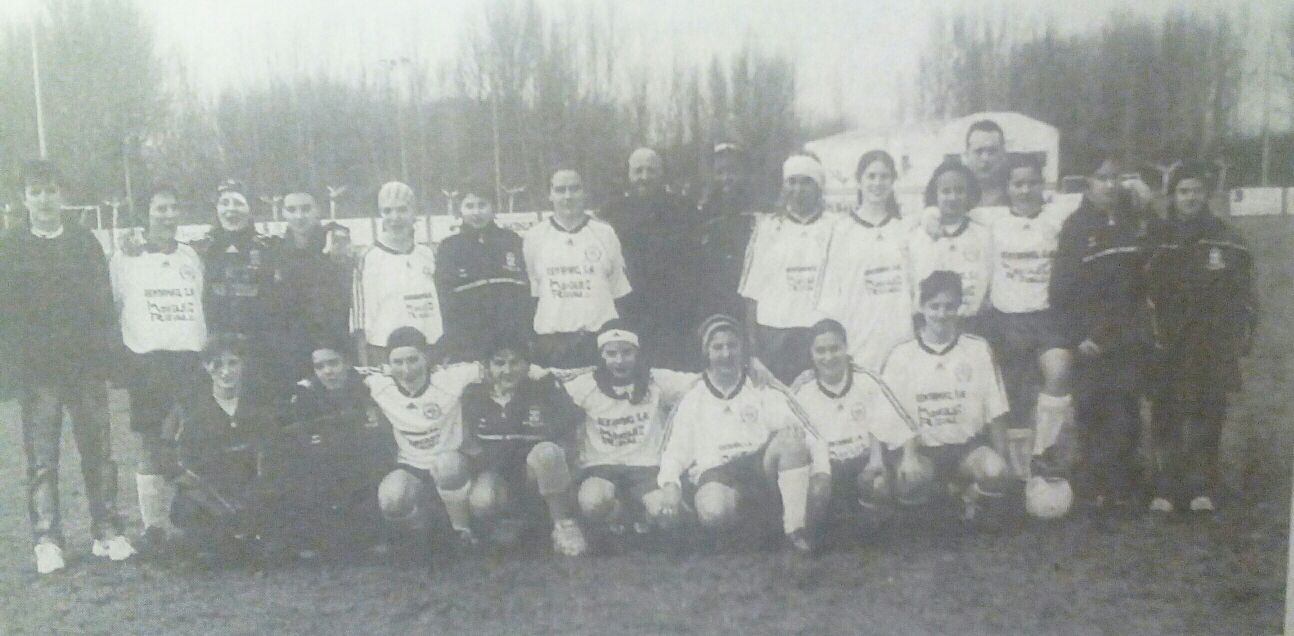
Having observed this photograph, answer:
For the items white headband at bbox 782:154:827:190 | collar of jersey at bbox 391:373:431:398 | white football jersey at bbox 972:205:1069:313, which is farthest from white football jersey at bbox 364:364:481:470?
white football jersey at bbox 972:205:1069:313

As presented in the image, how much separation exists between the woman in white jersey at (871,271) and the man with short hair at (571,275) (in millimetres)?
586

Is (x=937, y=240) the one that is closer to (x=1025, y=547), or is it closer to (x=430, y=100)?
(x=1025, y=547)

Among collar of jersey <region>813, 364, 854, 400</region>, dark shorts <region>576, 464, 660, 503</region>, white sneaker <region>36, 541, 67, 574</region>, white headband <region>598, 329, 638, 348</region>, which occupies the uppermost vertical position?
white headband <region>598, 329, 638, 348</region>

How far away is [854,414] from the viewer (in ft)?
7.92

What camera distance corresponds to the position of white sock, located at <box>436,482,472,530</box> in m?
2.44

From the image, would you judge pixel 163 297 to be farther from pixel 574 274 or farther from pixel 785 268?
pixel 785 268

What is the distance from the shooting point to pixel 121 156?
243cm

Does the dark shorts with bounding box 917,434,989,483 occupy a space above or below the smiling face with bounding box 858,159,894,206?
below

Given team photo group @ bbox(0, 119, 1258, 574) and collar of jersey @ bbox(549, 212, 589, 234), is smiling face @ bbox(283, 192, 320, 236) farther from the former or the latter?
collar of jersey @ bbox(549, 212, 589, 234)

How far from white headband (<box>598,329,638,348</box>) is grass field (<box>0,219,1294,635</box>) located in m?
0.61

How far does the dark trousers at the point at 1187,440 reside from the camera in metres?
2.45

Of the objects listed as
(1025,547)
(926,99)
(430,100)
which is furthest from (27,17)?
(1025,547)

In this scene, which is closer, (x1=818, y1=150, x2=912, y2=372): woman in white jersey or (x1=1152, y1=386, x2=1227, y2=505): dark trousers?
Result: (x1=818, y1=150, x2=912, y2=372): woman in white jersey

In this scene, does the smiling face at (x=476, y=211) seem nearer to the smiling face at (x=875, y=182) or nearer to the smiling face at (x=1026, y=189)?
the smiling face at (x=875, y=182)
